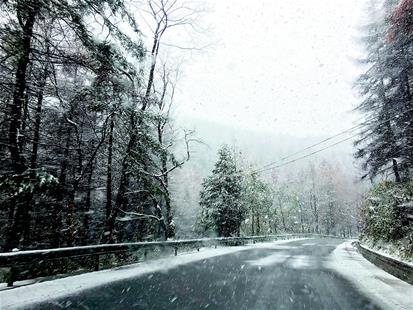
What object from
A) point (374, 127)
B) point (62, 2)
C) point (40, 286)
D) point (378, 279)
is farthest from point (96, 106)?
point (374, 127)

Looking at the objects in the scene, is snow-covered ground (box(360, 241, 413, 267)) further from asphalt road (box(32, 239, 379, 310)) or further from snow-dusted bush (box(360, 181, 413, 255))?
asphalt road (box(32, 239, 379, 310))

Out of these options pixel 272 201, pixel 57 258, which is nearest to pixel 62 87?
pixel 57 258

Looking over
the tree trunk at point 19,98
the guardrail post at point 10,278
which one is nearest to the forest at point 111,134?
the tree trunk at point 19,98

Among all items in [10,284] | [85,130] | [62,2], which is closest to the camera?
[62,2]

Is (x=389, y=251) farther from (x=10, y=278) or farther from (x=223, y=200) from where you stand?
(x=223, y=200)

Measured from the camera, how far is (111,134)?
54.6 ft

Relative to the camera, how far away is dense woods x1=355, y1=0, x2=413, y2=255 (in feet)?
46.3

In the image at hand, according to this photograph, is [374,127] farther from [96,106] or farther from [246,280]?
[96,106]

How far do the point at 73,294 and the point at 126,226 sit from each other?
18515mm

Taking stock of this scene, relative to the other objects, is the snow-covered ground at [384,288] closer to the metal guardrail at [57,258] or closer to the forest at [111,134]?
the forest at [111,134]

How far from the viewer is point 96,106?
35.8 ft

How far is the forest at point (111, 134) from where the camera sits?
26.7 ft

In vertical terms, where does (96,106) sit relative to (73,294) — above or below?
above

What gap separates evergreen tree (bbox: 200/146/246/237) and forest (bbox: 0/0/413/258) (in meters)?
0.13
